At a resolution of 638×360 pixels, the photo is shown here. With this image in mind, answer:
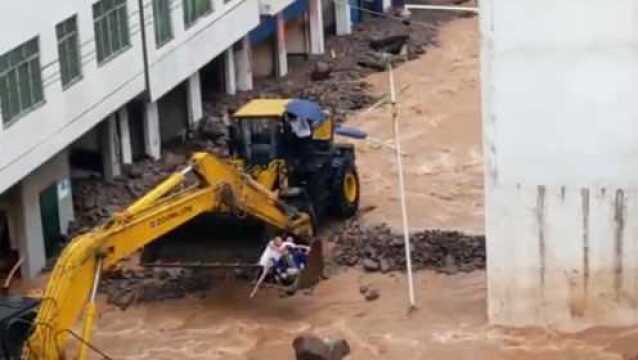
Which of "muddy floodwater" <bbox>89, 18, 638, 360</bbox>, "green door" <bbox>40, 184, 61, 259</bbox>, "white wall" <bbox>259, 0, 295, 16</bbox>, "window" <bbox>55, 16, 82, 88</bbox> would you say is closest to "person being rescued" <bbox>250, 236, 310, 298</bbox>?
"muddy floodwater" <bbox>89, 18, 638, 360</bbox>

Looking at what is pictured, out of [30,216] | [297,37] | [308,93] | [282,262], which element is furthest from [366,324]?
[297,37]

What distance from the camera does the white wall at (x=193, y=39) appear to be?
3431 cm

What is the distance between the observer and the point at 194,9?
36750 mm

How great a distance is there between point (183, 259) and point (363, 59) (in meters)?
17.4

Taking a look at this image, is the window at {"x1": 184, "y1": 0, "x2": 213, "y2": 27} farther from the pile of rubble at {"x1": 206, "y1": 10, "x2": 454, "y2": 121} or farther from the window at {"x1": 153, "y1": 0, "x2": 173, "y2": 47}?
the pile of rubble at {"x1": 206, "y1": 10, "x2": 454, "y2": 121}

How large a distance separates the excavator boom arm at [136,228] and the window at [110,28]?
5.99 meters

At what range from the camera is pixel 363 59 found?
145 feet

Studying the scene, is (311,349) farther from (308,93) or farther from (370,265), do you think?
(308,93)

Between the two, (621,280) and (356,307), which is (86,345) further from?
(621,280)

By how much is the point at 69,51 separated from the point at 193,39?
6439 millimetres

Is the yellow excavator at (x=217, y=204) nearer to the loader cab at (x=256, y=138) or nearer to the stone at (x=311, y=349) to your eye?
the loader cab at (x=256, y=138)

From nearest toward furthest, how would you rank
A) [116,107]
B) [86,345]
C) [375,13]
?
[86,345] < [116,107] < [375,13]

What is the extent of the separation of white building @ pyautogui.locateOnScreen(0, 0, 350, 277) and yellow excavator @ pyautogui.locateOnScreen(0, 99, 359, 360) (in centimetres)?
267

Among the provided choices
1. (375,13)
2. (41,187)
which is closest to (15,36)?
(41,187)
